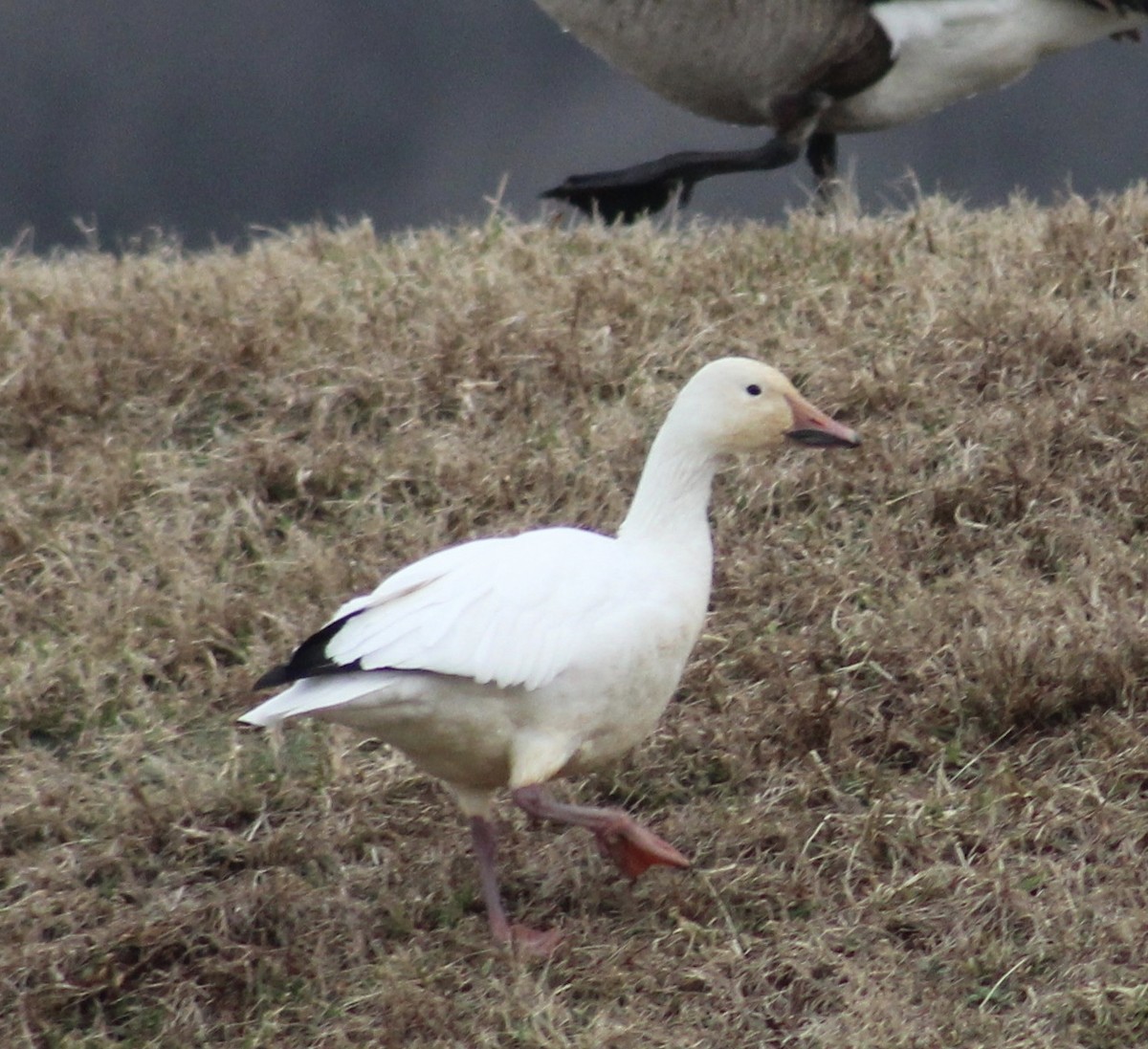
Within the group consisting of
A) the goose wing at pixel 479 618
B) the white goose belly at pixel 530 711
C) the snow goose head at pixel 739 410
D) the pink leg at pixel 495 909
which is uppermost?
the snow goose head at pixel 739 410

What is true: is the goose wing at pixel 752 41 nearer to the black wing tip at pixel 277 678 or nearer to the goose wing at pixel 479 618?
the goose wing at pixel 479 618

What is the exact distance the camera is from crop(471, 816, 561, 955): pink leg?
3.59 meters

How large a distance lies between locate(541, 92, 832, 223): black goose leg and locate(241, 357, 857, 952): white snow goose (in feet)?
9.78

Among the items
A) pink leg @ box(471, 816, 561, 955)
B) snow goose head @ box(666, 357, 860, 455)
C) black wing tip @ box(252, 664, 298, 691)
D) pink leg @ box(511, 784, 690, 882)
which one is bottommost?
pink leg @ box(471, 816, 561, 955)

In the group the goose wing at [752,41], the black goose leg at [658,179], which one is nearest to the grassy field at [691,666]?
the black goose leg at [658,179]

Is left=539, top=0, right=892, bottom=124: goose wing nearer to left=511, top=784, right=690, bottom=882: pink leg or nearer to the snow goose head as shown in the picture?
the snow goose head

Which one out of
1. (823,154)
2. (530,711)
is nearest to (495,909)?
(530,711)

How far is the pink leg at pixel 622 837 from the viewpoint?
3641 millimetres

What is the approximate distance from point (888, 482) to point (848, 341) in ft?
2.22

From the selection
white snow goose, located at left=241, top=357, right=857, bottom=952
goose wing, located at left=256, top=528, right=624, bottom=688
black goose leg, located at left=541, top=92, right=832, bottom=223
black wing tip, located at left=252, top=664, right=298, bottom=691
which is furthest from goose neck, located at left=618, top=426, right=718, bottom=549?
black goose leg, located at left=541, top=92, right=832, bottom=223

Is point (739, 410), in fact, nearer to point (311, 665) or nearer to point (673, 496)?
point (673, 496)

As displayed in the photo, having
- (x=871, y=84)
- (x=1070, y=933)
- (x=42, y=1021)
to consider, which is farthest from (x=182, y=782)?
(x=871, y=84)

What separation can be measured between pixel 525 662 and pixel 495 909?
482 millimetres

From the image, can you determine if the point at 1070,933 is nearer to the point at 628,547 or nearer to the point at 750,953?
the point at 750,953
